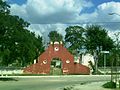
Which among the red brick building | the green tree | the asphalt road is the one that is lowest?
the asphalt road

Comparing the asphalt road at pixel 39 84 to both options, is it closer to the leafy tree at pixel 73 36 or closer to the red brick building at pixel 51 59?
the red brick building at pixel 51 59

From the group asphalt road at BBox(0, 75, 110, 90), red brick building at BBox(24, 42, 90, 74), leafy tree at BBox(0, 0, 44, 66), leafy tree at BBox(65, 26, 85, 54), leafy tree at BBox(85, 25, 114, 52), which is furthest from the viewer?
leafy tree at BBox(65, 26, 85, 54)

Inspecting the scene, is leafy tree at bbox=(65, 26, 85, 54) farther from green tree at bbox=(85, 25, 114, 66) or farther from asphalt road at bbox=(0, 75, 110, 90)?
asphalt road at bbox=(0, 75, 110, 90)

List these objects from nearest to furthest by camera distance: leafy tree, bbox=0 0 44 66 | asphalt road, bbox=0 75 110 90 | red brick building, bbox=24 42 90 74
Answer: asphalt road, bbox=0 75 110 90 < leafy tree, bbox=0 0 44 66 < red brick building, bbox=24 42 90 74

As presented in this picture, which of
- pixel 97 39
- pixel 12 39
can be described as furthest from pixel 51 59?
pixel 12 39

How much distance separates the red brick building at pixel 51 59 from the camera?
81250 millimetres

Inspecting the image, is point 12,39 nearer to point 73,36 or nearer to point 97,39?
point 97,39

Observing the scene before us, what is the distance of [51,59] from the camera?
81688mm

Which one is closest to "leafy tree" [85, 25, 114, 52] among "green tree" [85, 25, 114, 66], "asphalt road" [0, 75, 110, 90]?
"green tree" [85, 25, 114, 66]

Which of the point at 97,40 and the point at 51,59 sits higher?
the point at 97,40

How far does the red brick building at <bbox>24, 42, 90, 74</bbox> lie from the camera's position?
8125 cm

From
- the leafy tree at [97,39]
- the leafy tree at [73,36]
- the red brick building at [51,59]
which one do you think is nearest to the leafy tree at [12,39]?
the red brick building at [51,59]

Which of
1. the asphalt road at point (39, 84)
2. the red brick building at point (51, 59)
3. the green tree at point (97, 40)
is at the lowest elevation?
the asphalt road at point (39, 84)

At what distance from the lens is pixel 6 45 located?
54375 mm
